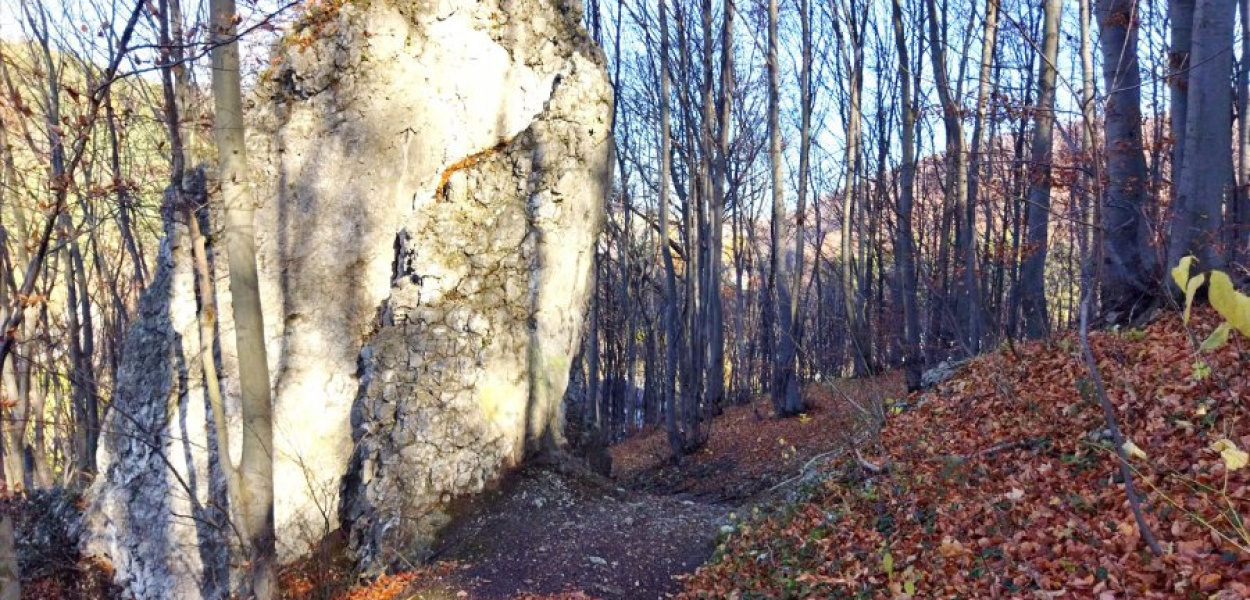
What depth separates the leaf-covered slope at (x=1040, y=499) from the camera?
12.3 ft

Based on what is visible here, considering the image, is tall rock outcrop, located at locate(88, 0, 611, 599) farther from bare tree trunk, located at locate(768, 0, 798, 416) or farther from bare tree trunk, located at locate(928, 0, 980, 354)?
bare tree trunk, located at locate(768, 0, 798, 416)

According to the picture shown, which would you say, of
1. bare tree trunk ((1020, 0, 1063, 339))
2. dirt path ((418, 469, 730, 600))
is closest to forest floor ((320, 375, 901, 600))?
→ dirt path ((418, 469, 730, 600))

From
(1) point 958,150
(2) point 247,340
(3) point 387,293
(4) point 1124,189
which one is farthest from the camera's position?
(1) point 958,150

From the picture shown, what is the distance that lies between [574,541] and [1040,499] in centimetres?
413

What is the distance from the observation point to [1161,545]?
12.3 ft

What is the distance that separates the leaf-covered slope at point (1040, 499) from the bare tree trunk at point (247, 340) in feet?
12.0

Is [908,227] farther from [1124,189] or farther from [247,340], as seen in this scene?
[247,340]

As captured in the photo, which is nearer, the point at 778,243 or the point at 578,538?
the point at 578,538

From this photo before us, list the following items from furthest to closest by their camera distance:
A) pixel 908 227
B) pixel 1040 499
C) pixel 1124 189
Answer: pixel 908 227 → pixel 1124 189 → pixel 1040 499

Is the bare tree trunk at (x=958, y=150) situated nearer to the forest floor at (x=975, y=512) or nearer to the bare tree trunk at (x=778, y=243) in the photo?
the bare tree trunk at (x=778, y=243)

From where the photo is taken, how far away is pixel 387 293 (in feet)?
29.1

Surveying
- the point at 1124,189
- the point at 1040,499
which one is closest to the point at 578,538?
the point at 1040,499

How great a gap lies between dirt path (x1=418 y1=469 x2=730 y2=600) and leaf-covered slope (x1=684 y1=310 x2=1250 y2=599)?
2.00 ft

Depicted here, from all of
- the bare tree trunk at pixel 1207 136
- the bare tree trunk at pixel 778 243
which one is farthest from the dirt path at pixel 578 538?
the bare tree trunk at pixel 778 243
